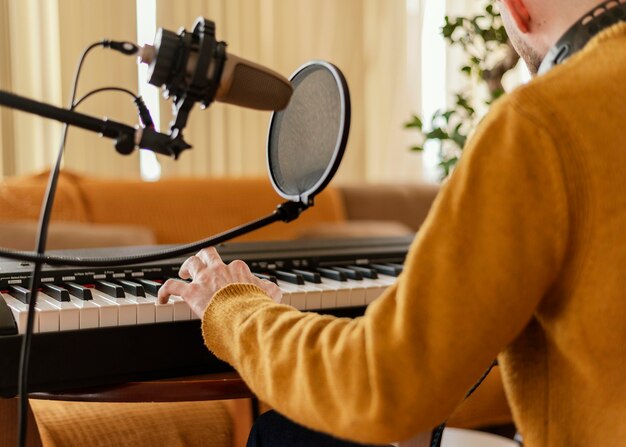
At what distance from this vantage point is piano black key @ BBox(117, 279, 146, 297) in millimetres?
1305

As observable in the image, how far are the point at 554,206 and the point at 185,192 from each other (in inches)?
91.9

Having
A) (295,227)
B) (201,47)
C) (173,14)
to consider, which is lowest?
(295,227)

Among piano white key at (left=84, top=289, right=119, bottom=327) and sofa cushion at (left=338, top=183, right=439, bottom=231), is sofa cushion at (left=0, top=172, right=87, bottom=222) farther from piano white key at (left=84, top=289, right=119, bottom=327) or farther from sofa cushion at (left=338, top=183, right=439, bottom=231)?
piano white key at (left=84, top=289, right=119, bottom=327)

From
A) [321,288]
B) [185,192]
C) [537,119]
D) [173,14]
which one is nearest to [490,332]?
[537,119]

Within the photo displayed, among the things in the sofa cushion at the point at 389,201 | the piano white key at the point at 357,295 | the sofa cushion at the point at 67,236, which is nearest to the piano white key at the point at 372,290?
the piano white key at the point at 357,295

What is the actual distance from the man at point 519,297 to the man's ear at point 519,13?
0.22 feet

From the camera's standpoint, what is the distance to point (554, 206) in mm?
772

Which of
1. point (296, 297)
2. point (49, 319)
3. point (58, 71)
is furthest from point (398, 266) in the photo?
point (58, 71)

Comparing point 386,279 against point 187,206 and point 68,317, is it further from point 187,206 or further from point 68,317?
point 187,206

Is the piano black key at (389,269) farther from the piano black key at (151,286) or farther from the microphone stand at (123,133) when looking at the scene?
the microphone stand at (123,133)

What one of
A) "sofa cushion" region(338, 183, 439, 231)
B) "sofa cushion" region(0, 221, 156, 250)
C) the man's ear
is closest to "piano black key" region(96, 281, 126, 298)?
the man's ear

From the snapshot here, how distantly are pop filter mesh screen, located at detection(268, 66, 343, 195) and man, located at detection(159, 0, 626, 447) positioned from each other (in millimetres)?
315

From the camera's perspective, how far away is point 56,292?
1.28 m

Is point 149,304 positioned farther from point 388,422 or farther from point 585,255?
point 585,255
